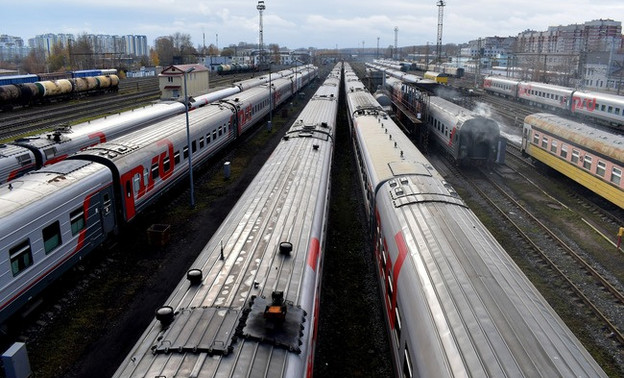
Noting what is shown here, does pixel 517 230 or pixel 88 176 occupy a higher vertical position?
pixel 88 176

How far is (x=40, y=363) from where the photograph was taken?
12.3m

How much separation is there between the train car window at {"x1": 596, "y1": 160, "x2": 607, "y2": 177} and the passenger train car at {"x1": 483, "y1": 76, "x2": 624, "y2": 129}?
23815 mm

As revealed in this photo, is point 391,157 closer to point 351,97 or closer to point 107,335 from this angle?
point 107,335

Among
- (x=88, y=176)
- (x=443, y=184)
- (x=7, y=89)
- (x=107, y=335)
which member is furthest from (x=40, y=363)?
(x=7, y=89)

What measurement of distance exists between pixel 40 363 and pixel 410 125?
34592 mm

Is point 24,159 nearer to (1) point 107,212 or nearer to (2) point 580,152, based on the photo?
(1) point 107,212

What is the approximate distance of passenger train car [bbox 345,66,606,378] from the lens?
646 centimetres

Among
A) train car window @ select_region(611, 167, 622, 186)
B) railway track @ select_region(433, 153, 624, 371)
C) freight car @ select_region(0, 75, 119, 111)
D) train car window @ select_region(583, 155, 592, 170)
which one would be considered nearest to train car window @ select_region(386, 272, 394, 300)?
railway track @ select_region(433, 153, 624, 371)

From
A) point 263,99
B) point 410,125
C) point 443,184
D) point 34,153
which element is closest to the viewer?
point 443,184

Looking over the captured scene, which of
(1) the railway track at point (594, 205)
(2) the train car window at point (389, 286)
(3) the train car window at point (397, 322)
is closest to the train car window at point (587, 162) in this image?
(1) the railway track at point (594, 205)

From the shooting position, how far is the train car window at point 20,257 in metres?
12.6

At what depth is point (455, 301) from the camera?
787cm

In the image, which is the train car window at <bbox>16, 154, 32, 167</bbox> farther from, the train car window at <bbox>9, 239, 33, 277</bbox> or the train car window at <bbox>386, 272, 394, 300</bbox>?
the train car window at <bbox>386, 272, 394, 300</bbox>

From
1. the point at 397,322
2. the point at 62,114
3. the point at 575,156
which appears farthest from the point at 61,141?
the point at 62,114
